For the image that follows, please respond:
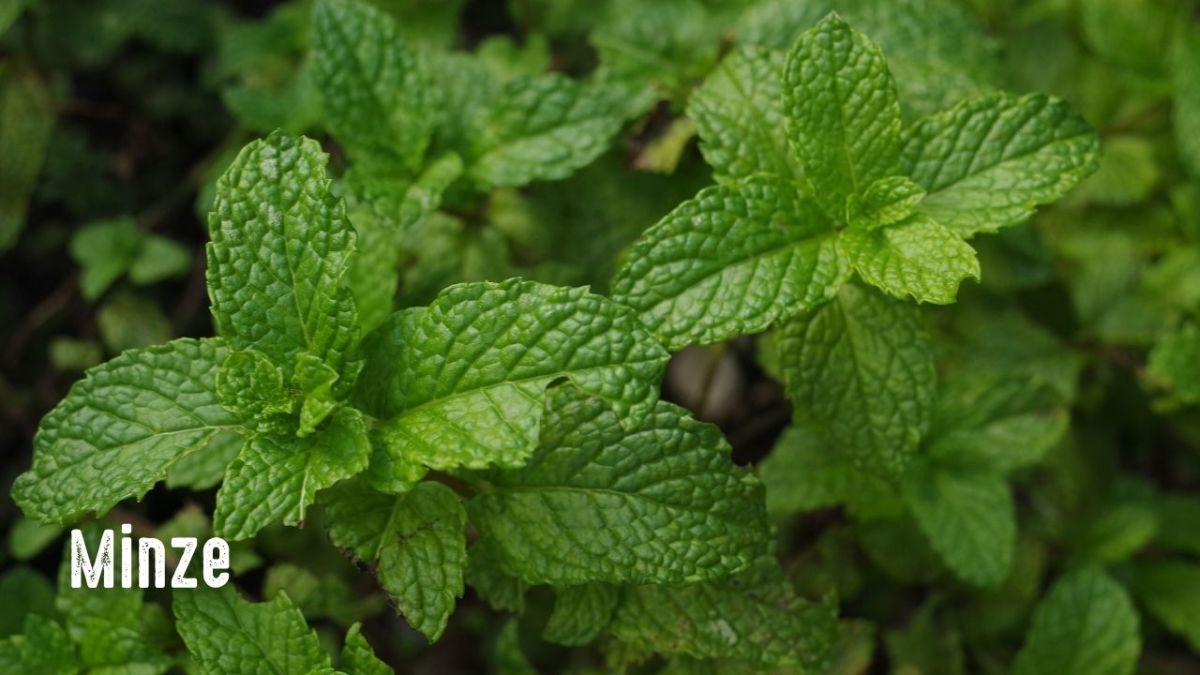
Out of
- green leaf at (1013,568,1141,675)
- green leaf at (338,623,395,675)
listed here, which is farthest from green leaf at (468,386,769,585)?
green leaf at (1013,568,1141,675)

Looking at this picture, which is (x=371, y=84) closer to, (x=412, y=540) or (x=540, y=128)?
(x=540, y=128)

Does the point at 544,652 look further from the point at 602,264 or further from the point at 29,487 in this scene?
the point at 29,487

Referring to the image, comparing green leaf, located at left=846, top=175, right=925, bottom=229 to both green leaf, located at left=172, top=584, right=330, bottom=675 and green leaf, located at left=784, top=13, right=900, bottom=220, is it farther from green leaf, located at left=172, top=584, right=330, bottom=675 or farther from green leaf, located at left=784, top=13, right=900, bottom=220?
green leaf, located at left=172, top=584, right=330, bottom=675

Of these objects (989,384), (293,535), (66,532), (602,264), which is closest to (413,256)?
(602,264)

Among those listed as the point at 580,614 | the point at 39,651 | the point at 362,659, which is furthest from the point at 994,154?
the point at 39,651

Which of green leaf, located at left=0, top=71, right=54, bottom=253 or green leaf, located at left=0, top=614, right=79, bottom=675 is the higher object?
green leaf, located at left=0, top=71, right=54, bottom=253
